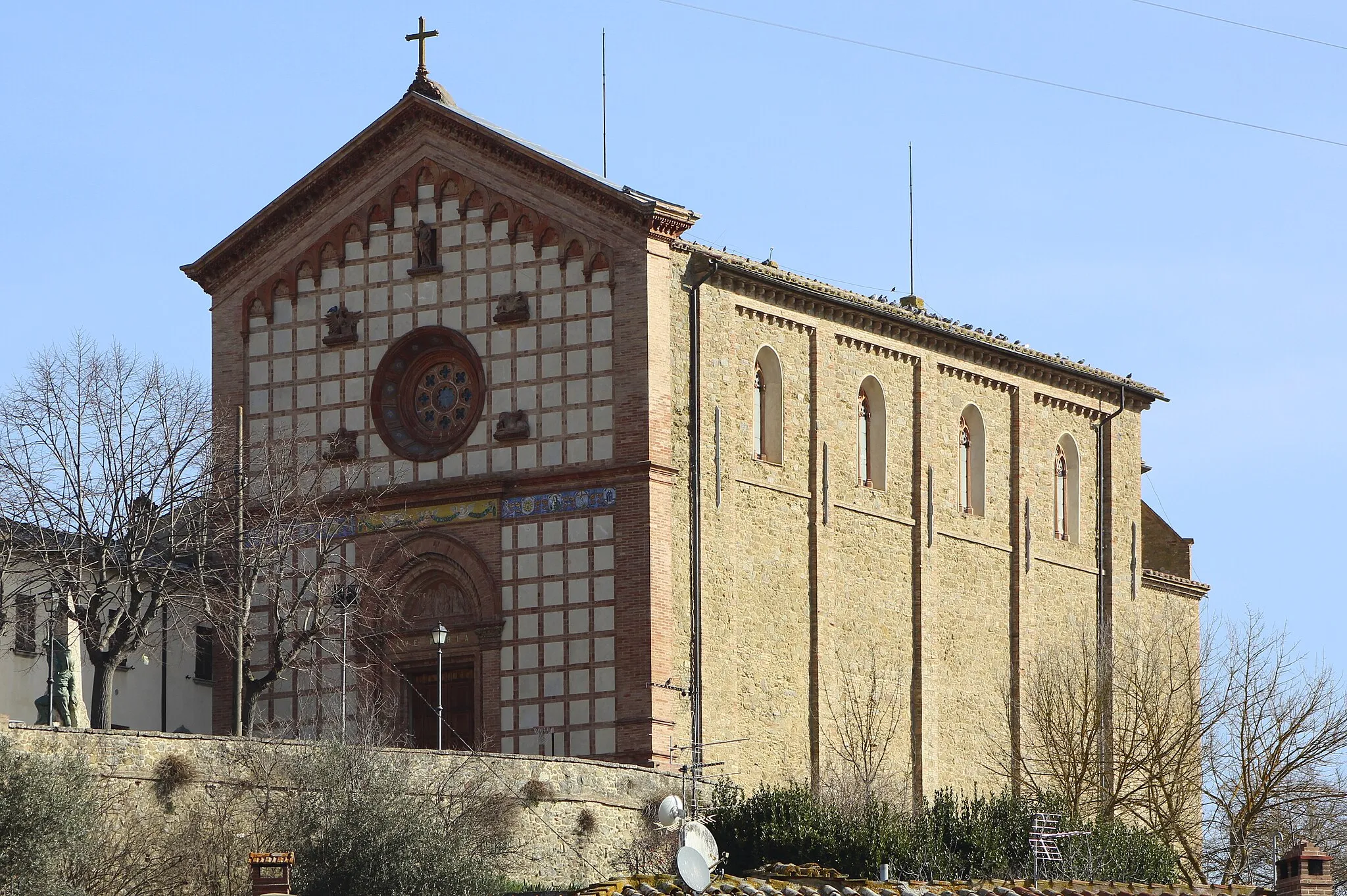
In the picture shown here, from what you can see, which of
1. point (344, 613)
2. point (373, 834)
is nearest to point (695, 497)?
point (344, 613)

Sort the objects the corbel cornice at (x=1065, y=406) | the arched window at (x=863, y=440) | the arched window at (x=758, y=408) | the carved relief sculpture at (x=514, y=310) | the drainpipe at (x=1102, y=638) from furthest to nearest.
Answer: the corbel cornice at (x=1065, y=406) → the drainpipe at (x=1102, y=638) → the arched window at (x=863, y=440) → the arched window at (x=758, y=408) → the carved relief sculpture at (x=514, y=310)

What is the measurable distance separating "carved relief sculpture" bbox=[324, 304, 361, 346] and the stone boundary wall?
10954 millimetres

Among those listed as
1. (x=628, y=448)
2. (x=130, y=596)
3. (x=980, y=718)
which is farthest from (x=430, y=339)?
(x=980, y=718)

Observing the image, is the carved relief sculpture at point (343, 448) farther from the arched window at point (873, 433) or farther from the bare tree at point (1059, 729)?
the bare tree at point (1059, 729)

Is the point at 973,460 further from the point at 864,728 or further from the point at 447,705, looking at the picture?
the point at 447,705

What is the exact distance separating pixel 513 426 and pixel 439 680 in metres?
6.17

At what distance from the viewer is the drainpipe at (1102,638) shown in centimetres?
6225

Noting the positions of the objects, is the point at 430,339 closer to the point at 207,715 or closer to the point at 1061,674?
the point at 207,715

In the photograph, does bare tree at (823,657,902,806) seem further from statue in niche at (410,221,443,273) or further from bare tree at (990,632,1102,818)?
statue in niche at (410,221,443,273)

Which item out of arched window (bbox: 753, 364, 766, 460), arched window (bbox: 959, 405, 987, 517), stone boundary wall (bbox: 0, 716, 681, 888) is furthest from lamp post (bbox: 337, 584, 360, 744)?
arched window (bbox: 959, 405, 987, 517)

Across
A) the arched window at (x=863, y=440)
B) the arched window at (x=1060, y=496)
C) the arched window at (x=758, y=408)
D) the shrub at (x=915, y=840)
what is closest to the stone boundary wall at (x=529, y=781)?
the shrub at (x=915, y=840)

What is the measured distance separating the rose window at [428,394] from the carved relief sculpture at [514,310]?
90cm

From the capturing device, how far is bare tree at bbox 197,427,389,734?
55031mm

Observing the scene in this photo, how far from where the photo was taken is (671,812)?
50156mm
